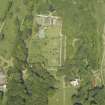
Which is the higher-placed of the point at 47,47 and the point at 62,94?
the point at 47,47

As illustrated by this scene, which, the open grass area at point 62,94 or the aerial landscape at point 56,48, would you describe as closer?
the aerial landscape at point 56,48

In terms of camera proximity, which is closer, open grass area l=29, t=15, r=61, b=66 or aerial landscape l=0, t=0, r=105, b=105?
aerial landscape l=0, t=0, r=105, b=105

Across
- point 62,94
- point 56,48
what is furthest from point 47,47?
point 62,94

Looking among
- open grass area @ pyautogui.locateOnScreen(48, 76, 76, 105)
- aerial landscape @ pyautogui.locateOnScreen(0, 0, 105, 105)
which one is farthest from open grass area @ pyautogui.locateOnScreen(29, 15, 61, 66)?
open grass area @ pyautogui.locateOnScreen(48, 76, 76, 105)

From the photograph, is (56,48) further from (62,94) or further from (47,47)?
(62,94)

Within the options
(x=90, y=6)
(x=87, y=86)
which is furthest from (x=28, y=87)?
(x=90, y=6)

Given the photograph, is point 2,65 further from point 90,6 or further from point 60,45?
point 90,6

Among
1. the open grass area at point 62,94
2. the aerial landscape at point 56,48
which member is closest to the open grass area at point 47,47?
the aerial landscape at point 56,48

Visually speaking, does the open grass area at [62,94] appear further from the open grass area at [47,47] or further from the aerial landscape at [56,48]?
the open grass area at [47,47]

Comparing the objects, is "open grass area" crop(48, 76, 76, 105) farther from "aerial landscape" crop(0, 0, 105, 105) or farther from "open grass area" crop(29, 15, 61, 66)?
"open grass area" crop(29, 15, 61, 66)
